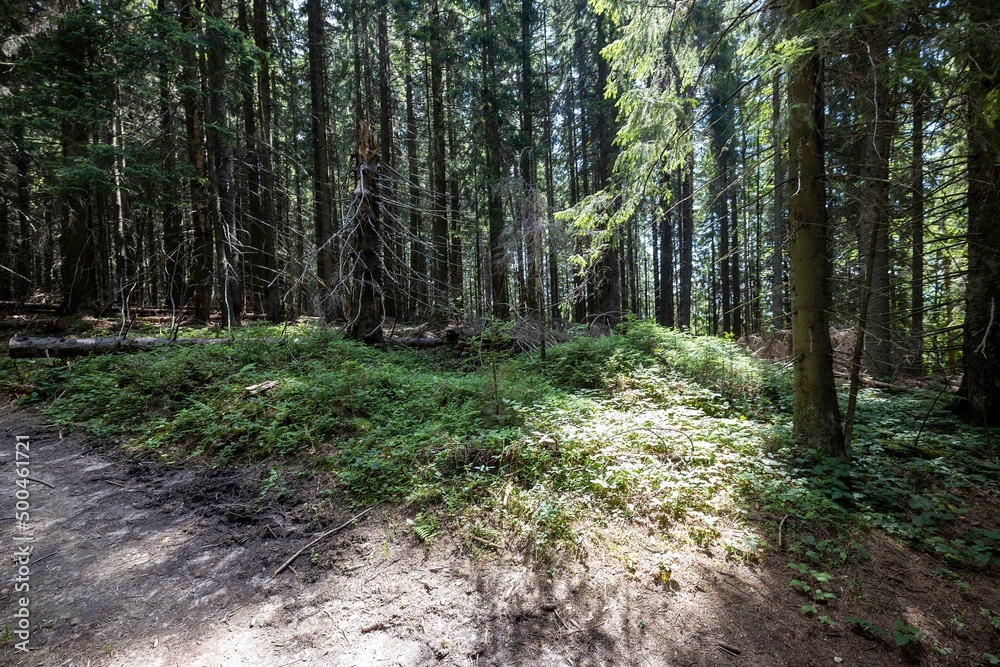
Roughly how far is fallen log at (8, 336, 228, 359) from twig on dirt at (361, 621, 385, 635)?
7997 millimetres

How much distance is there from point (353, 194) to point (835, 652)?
9064 millimetres

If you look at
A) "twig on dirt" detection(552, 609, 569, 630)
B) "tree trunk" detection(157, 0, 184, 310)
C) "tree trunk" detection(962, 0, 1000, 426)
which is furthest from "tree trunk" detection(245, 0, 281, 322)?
"tree trunk" detection(962, 0, 1000, 426)

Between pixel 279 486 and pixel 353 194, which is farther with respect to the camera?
pixel 353 194

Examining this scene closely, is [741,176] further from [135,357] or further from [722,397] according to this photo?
[135,357]

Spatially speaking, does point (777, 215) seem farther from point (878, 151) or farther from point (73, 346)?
point (73, 346)

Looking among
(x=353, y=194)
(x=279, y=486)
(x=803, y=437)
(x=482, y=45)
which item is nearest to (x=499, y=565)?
(x=279, y=486)

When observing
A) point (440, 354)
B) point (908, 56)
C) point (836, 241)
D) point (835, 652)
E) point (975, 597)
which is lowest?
point (835, 652)

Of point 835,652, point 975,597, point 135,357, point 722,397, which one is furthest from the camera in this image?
point 135,357

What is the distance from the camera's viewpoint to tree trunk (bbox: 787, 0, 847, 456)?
163 inches

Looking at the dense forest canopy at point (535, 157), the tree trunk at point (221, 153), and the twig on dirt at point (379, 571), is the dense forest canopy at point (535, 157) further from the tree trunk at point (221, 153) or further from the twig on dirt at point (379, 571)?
the twig on dirt at point (379, 571)

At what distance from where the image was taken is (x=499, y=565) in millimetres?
3094

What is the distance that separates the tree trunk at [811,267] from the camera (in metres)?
4.14

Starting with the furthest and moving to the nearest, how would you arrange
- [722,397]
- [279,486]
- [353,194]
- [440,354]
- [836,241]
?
[440,354]
[353,194]
[722,397]
[836,241]
[279,486]

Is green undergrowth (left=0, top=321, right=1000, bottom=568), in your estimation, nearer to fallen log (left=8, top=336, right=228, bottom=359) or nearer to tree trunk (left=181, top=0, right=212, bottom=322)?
fallen log (left=8, top=336, right=228, bottom=359)
